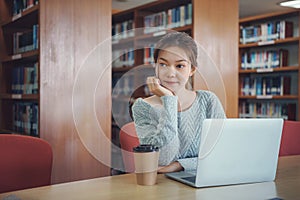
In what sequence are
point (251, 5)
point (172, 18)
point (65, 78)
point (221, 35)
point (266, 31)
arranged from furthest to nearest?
point (251, 5) < point (266, 31) < point (172, 18) < point (221, 35) < point (65, 78)

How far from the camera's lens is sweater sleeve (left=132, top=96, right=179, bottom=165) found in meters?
1.32

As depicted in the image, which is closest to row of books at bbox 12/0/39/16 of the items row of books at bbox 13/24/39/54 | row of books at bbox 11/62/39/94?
row of books at bbox 13/24/39/54

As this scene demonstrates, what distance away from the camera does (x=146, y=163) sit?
44.9 inches

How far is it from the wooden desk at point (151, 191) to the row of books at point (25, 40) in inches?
82.4

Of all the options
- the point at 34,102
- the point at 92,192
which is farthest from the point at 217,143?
the point at 34,102

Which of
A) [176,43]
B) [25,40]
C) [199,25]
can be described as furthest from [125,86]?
[25,40]

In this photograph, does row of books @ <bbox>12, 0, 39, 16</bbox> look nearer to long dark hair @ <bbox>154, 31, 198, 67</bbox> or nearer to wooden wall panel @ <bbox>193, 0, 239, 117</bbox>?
wooden wall panel @ <bbox>193, 0, 239, 117</bbox>

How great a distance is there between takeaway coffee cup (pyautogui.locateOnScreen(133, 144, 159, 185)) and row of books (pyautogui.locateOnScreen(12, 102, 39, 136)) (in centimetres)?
196

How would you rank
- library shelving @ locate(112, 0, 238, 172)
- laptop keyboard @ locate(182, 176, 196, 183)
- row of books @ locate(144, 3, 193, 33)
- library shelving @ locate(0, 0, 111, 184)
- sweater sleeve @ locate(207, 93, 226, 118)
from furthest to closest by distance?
row of books @ locate(144, 3, 193, 33) < library shelving @ locate(112, 0, 238, 172) < library shelving @ locate(0, 0, 111, 184) < sweater sleeve @ locate(207, 93, 226, 118) < laptop keyboard @ locate(182, 176, 196, 183)

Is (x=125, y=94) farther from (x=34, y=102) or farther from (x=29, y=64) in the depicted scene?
(x=29, y=64)

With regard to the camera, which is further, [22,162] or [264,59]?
[264,59]

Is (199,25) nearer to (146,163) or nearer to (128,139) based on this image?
(128,139)

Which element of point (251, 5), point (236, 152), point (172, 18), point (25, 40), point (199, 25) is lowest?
point (236, 152)

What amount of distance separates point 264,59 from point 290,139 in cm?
298
